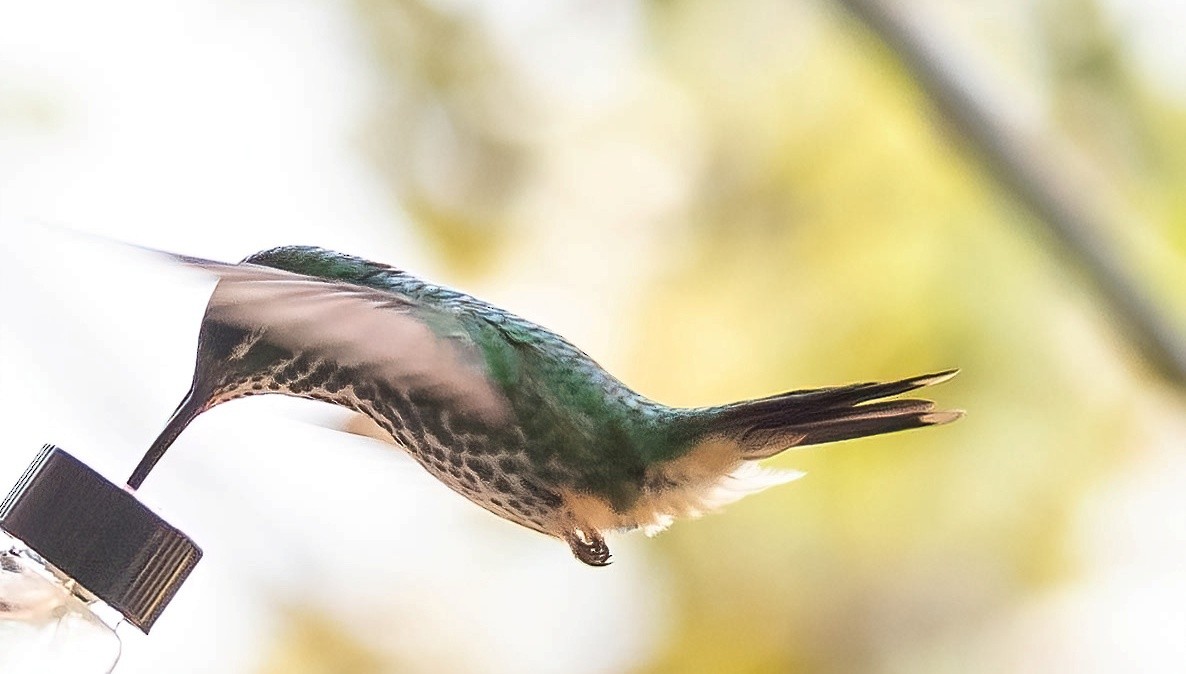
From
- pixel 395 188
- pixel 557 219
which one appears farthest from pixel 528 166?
pixel 395 188

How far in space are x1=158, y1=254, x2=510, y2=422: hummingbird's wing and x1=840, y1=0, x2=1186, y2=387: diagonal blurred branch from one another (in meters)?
0.44

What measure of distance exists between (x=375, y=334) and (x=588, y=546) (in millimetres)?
207

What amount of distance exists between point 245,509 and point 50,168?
1.66 feet

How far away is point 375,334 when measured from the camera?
0.71m

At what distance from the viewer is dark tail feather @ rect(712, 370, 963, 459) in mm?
586

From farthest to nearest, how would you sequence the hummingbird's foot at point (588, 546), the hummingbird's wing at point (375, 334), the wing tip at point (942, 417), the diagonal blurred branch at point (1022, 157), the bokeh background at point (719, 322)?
the bokeh background at point (719, 322)
the diagonal blurred branch at point (1022, 157)
the hummingbird's foot at point (588, 546)
the hummingbird's wing at point (375, 334)
the wing tip at point (942, 417)

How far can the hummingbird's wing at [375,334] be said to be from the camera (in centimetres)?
67

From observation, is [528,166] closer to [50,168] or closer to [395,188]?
[395,188]

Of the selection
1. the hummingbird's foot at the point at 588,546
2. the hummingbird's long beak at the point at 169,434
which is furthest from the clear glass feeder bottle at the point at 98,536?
the hummingbird's foot at the point at 588,546

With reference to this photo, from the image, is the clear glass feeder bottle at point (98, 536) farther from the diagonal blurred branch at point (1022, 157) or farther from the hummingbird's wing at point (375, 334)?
the diagonal blurred branch at point (1022, 157)

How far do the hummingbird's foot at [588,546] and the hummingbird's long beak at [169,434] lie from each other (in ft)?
0.83

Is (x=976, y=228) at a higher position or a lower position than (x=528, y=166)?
higher

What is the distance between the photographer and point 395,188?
1647 millimetres

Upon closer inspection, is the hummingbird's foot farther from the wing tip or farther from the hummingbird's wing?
the wing tip
